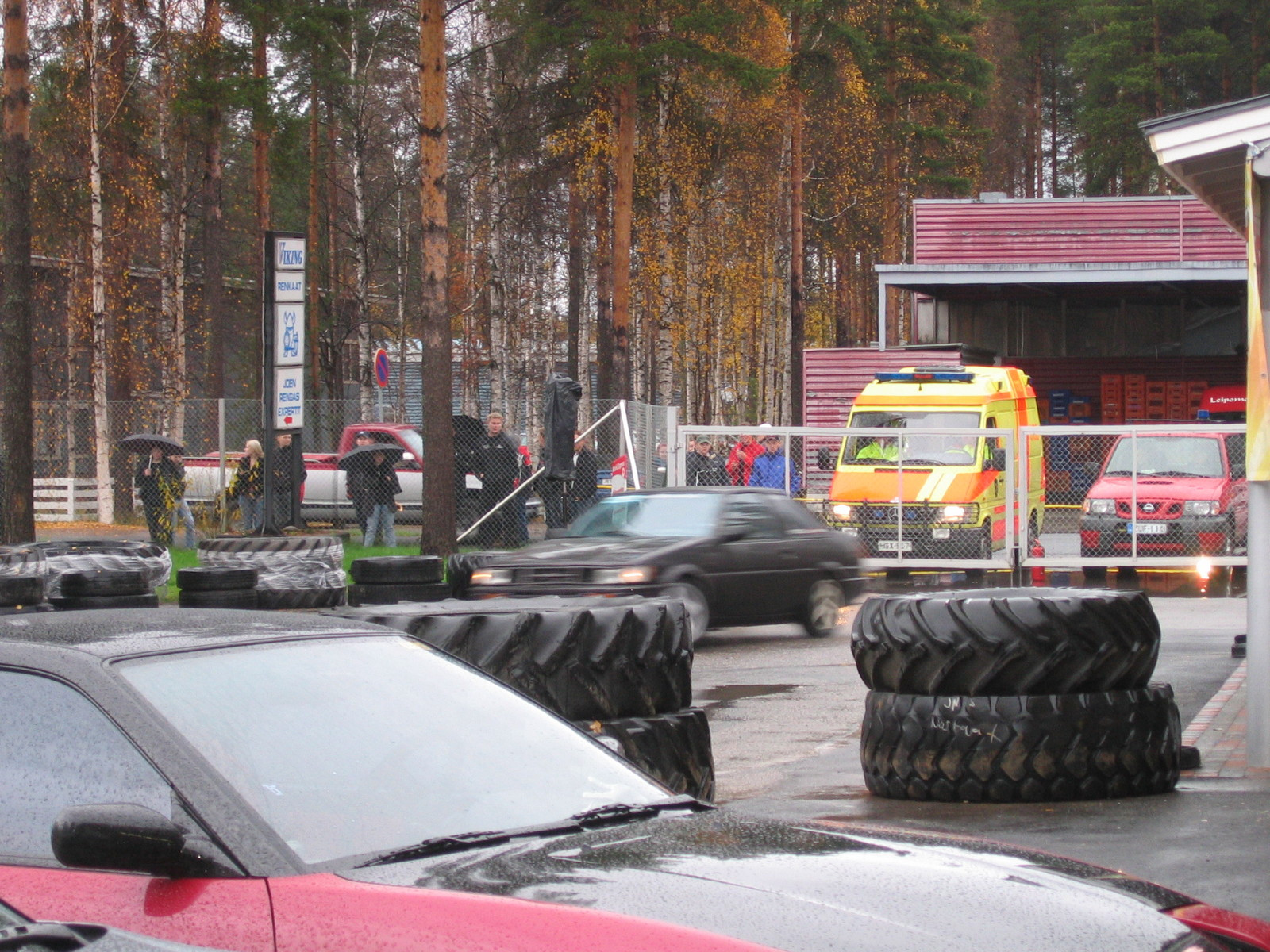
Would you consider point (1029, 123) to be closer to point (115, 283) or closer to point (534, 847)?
point (115, 283)

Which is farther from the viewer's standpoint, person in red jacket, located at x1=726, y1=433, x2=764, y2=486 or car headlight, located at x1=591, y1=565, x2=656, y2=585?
person in red jacket, located at x1=726, y1=433, x2=764, y2=486

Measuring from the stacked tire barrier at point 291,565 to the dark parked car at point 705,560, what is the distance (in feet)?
4.03

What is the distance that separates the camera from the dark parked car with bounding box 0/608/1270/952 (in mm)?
2891

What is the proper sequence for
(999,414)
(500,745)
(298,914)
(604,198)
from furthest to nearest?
(604,198) < (999,414) < (500,745) < (298,914)

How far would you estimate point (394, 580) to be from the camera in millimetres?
10805

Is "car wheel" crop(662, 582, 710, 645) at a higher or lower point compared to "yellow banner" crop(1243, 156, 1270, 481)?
lower

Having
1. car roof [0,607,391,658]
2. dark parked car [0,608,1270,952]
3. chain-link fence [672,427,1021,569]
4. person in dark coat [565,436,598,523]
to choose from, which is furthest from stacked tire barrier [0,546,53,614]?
person in dark coat [565,436,598,523]

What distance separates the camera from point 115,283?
35938 millimetres

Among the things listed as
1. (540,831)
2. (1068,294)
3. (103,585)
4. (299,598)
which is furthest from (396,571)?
(1068,294)

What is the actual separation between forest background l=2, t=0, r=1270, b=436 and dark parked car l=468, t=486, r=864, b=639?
10.9 metres

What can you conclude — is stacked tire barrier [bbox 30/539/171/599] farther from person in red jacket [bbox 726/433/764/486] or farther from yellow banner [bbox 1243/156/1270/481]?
person in red jacket [bbox 726/433/764/486]

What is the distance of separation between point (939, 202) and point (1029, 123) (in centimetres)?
2534

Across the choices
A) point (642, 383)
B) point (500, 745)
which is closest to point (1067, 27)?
point (642, 383)

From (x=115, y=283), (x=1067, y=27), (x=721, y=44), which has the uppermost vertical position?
(x=1067, y=27)
